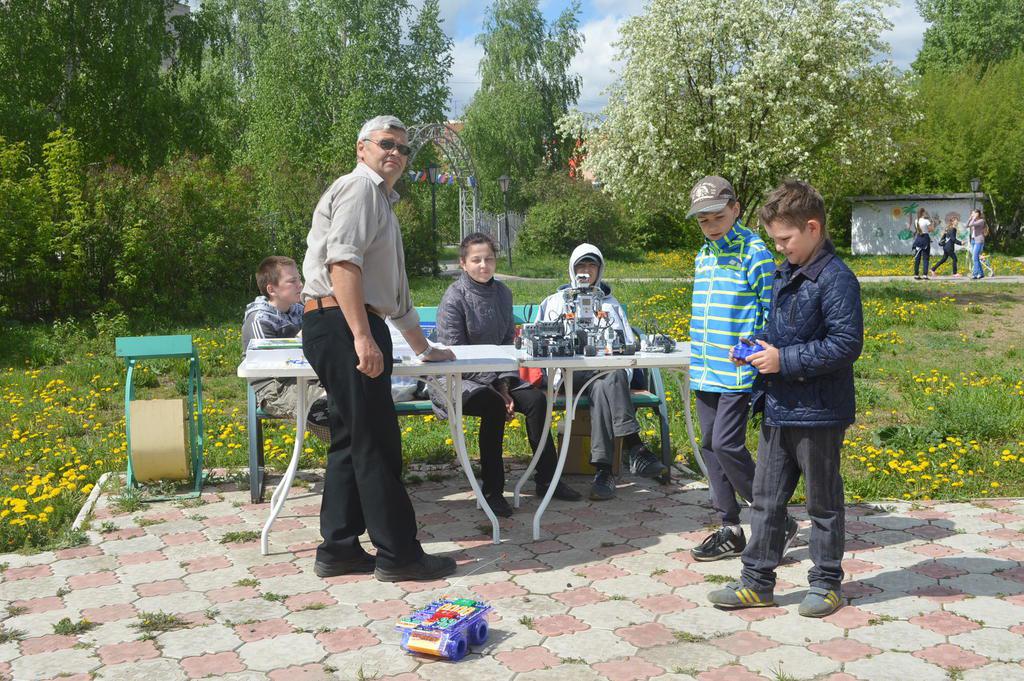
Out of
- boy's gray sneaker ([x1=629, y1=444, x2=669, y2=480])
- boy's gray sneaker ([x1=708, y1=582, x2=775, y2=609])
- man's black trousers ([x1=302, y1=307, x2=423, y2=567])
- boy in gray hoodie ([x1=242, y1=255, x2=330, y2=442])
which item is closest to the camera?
boy's gray sneaker ([x1=708, y1=582, x2=775, y2=609])

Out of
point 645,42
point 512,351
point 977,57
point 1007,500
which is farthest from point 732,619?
point 977,57

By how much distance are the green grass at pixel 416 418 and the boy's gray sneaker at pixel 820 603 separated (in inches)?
72.8

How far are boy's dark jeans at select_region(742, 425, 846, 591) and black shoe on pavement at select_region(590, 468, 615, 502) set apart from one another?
168 centimetres

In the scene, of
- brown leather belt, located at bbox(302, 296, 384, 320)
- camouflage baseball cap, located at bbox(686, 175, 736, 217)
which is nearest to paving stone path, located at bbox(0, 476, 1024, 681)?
brown leather belt, located at bbox(302, 296, 384, 320)

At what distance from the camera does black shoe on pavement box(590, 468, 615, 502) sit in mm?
5684

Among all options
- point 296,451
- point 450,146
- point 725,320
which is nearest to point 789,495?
point 725,320

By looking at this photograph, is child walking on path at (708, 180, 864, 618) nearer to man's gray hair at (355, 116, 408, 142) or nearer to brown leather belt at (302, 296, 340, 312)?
man's gray hair at (355, 116, 408, 142)

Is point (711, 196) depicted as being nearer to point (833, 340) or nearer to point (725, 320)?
point (725, 320)

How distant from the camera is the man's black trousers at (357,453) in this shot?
4188 millimetres

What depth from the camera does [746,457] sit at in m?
4.49

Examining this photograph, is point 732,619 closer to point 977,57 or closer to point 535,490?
point 535,490

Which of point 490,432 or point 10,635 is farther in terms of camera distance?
point 490,432

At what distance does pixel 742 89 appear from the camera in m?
16.8

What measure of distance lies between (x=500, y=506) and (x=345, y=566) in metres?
1.20
